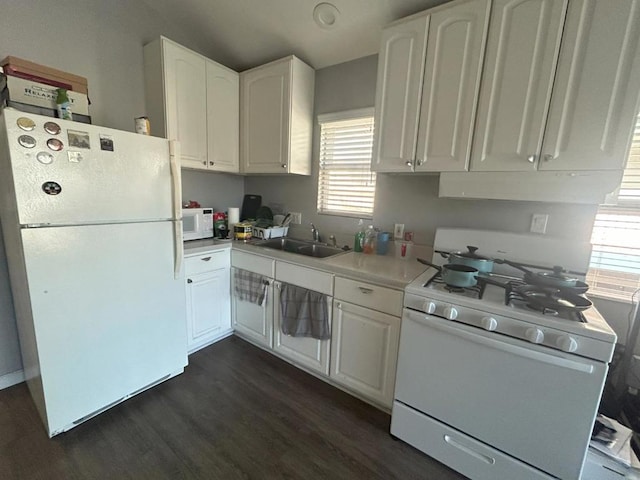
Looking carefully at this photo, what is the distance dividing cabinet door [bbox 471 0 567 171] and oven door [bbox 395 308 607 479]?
3.02ft

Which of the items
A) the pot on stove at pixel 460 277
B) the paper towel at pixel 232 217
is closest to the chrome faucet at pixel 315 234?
the paper towel at pixel 232 217

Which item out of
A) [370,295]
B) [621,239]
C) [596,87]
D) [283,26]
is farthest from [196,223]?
[621,239]

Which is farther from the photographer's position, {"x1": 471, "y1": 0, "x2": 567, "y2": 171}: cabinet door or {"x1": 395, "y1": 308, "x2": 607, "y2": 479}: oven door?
{"x1": 471, "y1": 0, "x2": 567, "y2": 171}: cabinet door

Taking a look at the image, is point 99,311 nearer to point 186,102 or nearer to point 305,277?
point 305,277

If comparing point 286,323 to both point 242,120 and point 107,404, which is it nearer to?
point 107,404

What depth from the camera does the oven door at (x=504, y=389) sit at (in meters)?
1.09

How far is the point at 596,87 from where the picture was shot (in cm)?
124

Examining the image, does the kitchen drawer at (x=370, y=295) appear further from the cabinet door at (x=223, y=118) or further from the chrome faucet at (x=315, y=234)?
the cabinet door at (x=223, y=118)

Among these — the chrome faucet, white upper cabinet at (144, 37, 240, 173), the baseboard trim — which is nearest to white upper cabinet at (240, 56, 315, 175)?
white upper cabinet at (144, 37, 240, 173)

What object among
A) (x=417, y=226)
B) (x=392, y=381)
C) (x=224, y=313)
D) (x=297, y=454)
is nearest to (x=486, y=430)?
(x=392, y=381)

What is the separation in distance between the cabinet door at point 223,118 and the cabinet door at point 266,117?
68mm

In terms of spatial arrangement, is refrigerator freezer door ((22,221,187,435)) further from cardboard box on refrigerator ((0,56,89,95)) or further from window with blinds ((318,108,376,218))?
window with blinds ((318,108,376,218))

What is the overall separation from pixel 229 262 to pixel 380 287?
139cm

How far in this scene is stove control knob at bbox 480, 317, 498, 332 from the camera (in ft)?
3.94
